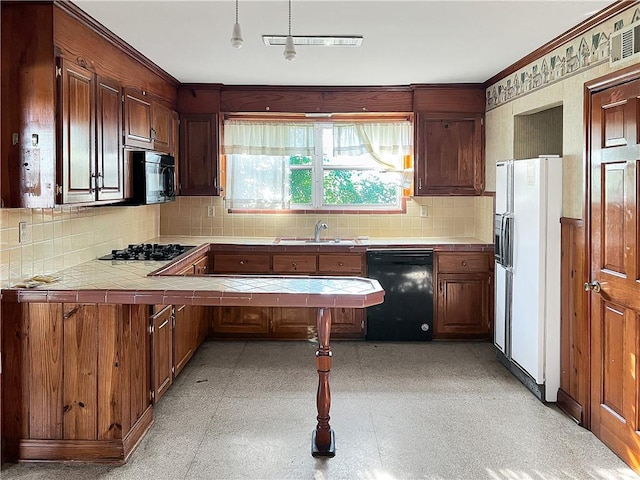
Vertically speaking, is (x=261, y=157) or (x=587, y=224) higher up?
(x=261, y=157)

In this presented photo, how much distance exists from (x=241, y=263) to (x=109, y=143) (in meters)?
1.94

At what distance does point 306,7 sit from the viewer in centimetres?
323

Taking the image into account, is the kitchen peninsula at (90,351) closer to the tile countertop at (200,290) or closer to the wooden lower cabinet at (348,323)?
the tile countertop at (200,290)

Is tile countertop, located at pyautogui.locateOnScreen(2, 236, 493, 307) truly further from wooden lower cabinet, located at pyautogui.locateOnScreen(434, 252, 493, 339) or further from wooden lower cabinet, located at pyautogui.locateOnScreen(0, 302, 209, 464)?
wooden lower cabinet, located at pyautogui.locateOnScreen(434, 252, 493, 339)

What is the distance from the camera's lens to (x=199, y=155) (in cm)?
582

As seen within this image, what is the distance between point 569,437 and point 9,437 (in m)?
3.08

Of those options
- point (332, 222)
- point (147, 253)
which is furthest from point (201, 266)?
point (332, 222)

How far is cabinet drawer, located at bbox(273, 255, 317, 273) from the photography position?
5.43 meters

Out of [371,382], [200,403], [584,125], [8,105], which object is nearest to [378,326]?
[371,382]

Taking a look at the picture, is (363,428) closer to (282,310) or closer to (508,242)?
(508,242)

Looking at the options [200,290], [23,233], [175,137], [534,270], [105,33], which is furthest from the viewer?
[175,137]

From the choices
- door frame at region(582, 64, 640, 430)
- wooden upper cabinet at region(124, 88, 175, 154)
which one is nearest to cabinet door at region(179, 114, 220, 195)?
wooden upper cabinet at region(124, 88, 175, 154)

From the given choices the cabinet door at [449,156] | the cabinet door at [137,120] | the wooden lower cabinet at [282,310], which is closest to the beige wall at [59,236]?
the cabinet door at [137,120]

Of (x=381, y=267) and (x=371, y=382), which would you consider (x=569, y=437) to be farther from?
(x=381, y=267)
